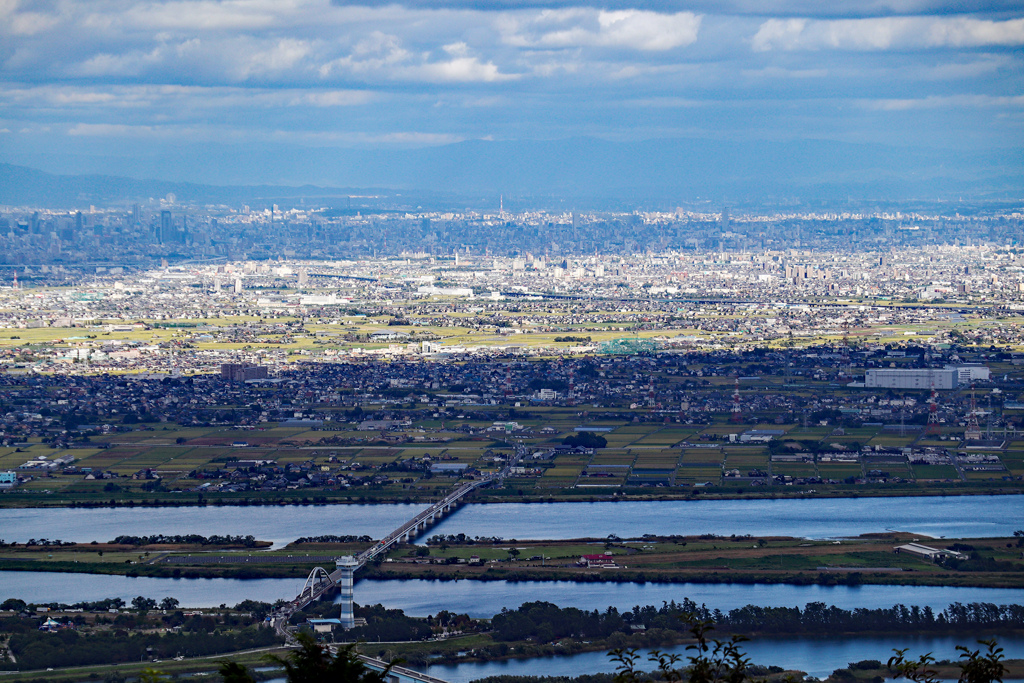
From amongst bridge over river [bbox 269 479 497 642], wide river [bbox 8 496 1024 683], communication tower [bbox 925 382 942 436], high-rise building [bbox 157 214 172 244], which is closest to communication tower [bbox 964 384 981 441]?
communication tower [bbox 925 382 942 436]

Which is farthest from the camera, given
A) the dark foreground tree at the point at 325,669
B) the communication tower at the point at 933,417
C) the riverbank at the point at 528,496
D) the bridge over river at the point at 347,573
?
the communication tower at the point at 933,417

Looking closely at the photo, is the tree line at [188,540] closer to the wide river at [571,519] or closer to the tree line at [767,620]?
the wide river at [571,519]

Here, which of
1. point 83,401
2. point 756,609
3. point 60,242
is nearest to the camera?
point 756,609

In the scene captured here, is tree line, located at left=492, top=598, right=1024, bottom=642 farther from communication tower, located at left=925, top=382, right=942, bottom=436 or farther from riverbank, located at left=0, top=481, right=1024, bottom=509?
communication tower, located at left=925, top=382, right=942, bottom=436

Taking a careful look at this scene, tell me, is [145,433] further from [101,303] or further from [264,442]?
[101,303]

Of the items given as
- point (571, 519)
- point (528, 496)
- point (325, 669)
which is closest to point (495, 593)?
point (571, 519)

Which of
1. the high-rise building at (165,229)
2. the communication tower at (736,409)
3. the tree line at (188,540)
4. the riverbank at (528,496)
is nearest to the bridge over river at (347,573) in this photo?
the riverbank at (528,496)

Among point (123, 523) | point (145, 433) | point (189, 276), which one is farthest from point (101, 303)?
point (123, 523)
